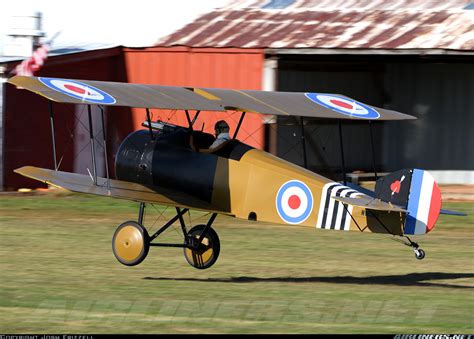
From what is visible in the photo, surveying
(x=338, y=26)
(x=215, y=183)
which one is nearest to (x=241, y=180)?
(x=215, y=183)

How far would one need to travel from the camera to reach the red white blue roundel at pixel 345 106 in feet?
52.3

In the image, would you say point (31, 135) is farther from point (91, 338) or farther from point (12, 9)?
point (91, 338)

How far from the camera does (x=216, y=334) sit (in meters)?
10.7

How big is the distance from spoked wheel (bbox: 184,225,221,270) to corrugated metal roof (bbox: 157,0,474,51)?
34.5ft

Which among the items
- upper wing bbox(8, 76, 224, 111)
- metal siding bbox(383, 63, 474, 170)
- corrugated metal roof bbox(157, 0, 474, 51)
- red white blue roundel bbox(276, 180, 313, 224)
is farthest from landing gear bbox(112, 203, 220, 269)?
metal siding bbox(383, 63, 474, 170)

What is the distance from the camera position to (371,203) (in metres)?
13.3

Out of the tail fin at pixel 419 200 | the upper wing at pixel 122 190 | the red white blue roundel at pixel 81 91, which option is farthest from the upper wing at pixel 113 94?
the tail fin at pixel 419 200

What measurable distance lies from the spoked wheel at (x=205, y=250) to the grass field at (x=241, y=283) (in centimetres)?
16

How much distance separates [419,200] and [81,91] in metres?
4.49

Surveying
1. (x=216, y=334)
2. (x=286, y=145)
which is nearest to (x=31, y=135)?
(x=286, y=145)

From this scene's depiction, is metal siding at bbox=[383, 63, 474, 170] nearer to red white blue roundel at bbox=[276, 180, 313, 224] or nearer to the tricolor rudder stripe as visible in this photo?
red white blue roundel at bbox=[276, 180, 313, 224]

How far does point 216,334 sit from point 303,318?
4.62 ft

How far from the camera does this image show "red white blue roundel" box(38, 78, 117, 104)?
13.8 metres

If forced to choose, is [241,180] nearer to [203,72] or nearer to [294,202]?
[294,202]
